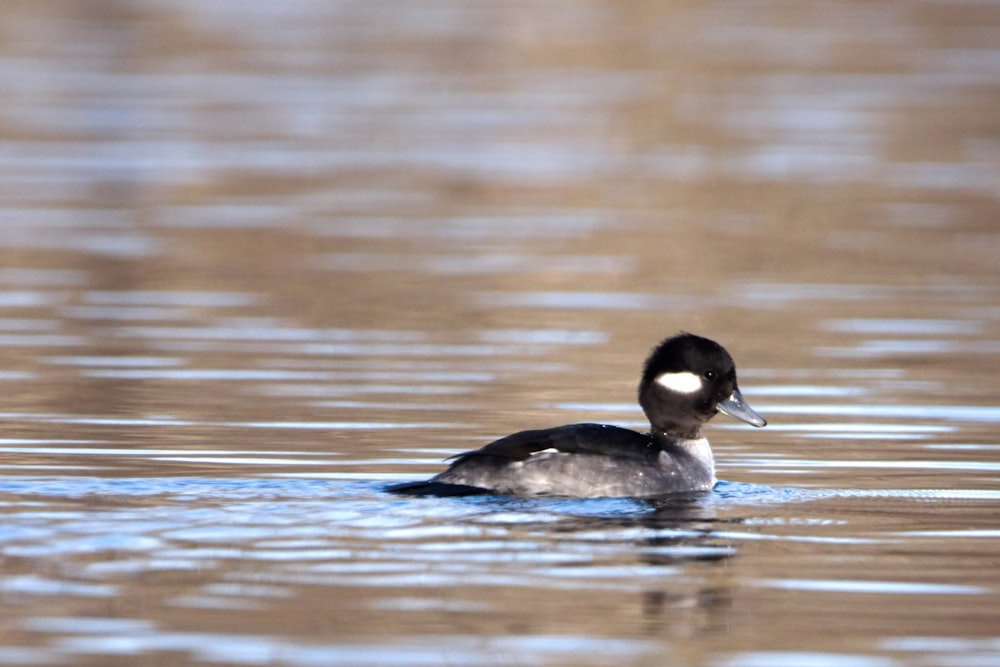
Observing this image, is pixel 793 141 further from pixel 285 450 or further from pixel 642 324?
pixel 285 450

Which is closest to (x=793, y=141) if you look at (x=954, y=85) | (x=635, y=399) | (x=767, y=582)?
(x=954, y=85)

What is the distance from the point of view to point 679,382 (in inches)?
466

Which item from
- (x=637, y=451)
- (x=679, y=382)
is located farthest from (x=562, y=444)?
(x=679, y=382)

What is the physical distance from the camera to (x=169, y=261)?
1897 centimetres

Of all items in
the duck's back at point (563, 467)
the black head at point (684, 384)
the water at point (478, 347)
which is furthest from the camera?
the black head at point (684, 384)

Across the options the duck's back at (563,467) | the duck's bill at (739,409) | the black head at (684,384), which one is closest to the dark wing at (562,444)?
the duck's back at (563,467)

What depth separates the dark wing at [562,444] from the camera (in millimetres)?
A: 10812

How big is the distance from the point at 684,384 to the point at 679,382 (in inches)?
1.2

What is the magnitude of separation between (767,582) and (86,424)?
5.02 m

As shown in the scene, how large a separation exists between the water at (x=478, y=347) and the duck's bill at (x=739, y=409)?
11.7 inches

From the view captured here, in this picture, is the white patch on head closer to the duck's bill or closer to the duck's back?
the duck's bill

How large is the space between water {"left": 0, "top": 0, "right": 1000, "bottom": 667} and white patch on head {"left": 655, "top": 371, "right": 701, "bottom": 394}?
1.79 ft

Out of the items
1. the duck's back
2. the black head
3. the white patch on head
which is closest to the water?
the duck's back

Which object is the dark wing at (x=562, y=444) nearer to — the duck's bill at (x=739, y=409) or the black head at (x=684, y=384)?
the black head at (x=684, y=384)
